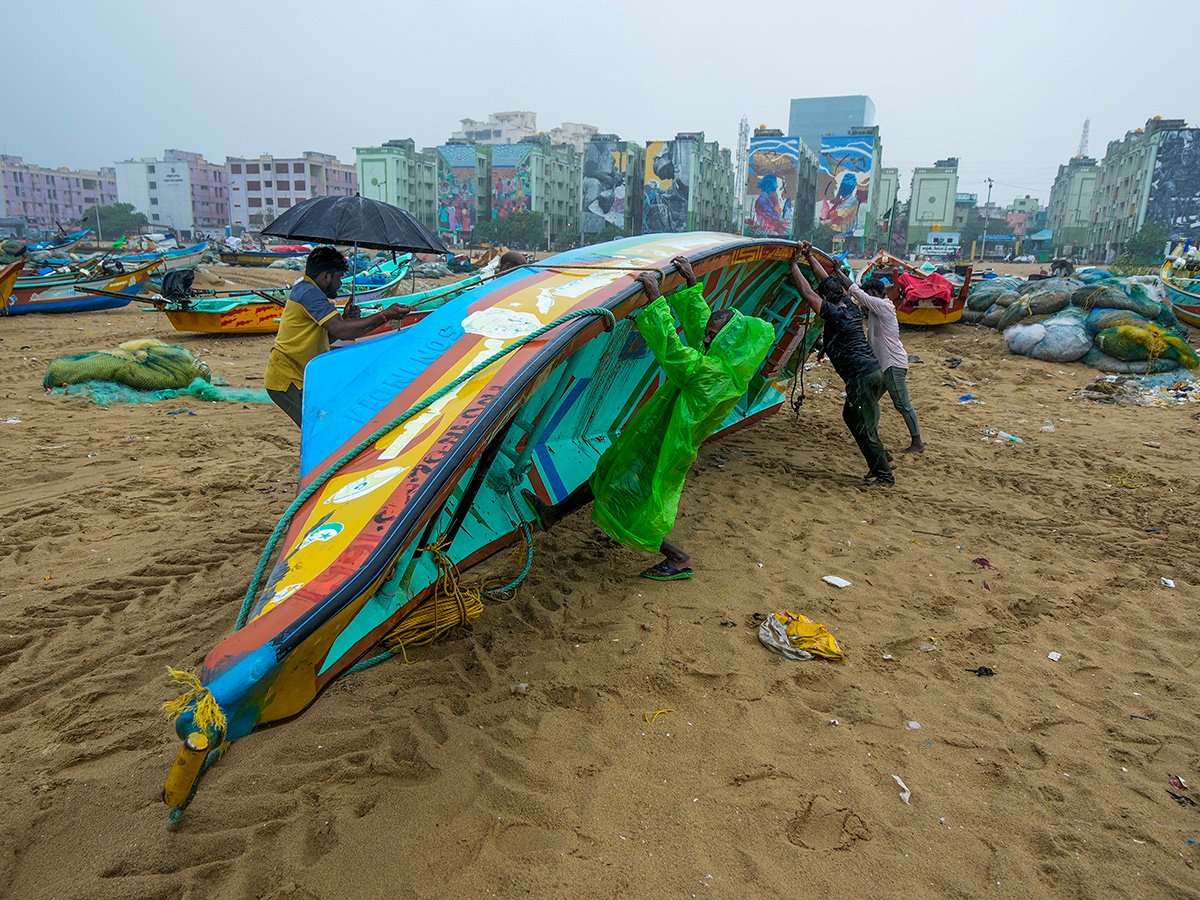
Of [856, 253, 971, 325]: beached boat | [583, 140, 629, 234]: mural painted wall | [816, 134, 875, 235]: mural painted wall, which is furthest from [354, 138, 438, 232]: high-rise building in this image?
[856, 253, 971, 325]: beached boat

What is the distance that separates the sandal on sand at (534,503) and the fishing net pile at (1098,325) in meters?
8.91

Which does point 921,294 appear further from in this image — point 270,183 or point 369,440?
point 270,183

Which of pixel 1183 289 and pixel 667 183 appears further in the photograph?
pixel 667 183

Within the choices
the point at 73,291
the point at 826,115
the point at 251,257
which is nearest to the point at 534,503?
the point at 73,291

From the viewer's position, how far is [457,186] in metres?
63.7

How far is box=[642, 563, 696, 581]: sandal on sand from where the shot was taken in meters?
3.67

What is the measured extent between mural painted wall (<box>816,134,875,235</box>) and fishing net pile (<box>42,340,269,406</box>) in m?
63.9

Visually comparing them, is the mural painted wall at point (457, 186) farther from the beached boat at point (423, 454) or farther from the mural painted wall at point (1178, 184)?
the beached boat at point (423, 454)

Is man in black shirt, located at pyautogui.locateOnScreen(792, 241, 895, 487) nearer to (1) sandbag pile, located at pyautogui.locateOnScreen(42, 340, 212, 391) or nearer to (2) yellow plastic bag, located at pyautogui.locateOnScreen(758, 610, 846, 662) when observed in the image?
(2) yellow plastic bag, located at pyautogui.locateOnScreen(758, 610, 846, 662)

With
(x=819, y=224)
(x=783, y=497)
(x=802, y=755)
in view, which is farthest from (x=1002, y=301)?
(x=819, y=224)

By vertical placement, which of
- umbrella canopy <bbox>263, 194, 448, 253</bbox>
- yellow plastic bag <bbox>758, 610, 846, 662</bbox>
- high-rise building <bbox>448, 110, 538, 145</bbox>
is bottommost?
yellow plastic bag <bbox>758, 610, 846, 662</bbox>

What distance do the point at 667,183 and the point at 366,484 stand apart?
6318 cm

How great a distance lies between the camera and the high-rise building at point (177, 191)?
72312 mm

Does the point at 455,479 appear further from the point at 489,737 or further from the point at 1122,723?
the point at 1122,723
